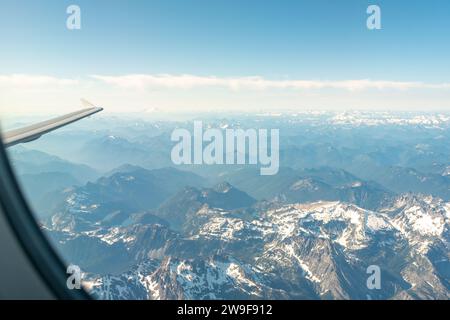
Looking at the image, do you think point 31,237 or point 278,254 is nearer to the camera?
point 31,237

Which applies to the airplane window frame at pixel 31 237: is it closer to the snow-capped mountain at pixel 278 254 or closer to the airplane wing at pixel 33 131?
the airplane wing at pixel 33 131

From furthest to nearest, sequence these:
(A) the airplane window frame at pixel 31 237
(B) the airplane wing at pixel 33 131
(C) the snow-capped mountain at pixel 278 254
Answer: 1. (C) the snow-capped mountain at pixel 278 254
2. (B) the airplane wing at pixel 33 131
3. (A) the airplane window frame at pixel 31 237

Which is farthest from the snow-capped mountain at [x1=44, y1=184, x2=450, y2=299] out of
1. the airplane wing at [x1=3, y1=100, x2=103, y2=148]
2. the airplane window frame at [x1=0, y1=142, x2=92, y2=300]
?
the airplane window frame at [x1=0, y1=142, x2=92, y2=300]

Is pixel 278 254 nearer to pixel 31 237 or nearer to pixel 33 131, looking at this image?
pixel 33 131

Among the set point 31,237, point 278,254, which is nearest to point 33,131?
point 31,237

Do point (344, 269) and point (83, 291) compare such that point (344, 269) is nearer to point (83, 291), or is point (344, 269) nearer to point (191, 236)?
point (191, 236)

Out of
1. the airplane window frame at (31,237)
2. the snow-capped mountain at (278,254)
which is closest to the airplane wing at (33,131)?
the airplane window frame at (31,237)
